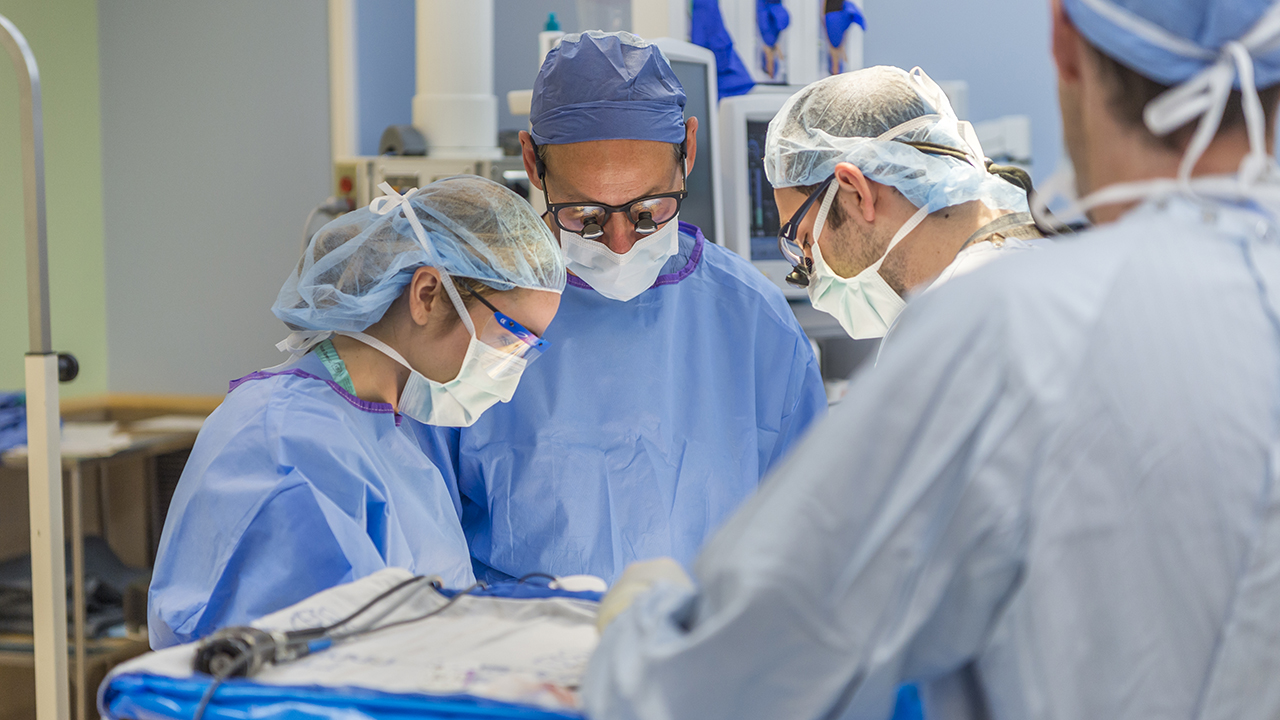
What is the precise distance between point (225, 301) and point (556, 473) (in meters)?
2.28

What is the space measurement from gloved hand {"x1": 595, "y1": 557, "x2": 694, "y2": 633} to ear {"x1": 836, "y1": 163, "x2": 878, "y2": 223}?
2.90 ft

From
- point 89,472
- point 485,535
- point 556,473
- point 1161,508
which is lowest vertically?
point 89,472

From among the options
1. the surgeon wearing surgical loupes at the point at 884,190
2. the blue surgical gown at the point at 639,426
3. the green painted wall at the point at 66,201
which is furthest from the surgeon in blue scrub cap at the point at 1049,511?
the green painted wall at the point at 66,201

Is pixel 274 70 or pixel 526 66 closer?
pixel 274 70

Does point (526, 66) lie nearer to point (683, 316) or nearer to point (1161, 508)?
point (683, 316)

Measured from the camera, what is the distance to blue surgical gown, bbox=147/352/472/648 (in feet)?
3.87

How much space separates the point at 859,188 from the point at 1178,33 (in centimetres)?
92

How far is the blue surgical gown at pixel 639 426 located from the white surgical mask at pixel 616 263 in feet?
0.10

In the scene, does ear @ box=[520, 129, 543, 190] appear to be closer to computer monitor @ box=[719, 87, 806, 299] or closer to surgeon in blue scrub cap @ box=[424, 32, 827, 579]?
surgeon in blue scrub cap @ box=[424, 32, 827, 579]

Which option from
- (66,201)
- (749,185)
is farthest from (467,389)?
(66,201)

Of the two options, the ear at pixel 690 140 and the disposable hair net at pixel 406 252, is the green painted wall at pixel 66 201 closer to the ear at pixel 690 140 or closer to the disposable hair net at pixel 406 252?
the disposable hair net at pixel 406 252

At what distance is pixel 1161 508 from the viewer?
578 millimetres

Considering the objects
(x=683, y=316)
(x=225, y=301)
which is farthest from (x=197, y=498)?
(x=225, y=301)

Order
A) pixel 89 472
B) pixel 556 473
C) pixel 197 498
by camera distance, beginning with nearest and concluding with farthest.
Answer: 1. pixel 197 498
2. pixel 556 473
3. pixel 89 472
